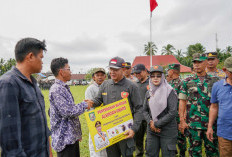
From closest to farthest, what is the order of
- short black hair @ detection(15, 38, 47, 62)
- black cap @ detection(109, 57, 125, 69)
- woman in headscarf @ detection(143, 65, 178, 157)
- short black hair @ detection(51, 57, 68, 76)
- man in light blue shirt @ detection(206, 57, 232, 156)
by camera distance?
short black hair @ detection(15, 38, 47, 62), man in light blue shirt @ detection(206, 57, 232, 156), short black hair @ detection(51, 57, 68, 76), black cap @ detection(109, 57, 125, 69), woman in headscarf @ detection(143, 65, 178, 157)

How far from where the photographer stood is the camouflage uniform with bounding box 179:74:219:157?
297cm

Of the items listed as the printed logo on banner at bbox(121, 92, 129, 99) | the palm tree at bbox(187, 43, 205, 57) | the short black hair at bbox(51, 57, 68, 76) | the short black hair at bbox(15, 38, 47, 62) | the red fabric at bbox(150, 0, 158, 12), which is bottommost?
the printed logo on banner at bbox(121, 92, 129, 99)

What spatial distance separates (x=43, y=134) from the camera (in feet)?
5.66

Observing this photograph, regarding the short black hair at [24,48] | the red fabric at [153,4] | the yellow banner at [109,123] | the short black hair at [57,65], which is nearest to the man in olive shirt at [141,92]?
the yellow banner at [109,123]

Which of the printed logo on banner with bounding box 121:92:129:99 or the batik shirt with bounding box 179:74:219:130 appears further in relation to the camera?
the batik shirt with bounding box 179:74:219:130

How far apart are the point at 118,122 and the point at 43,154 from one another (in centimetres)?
127

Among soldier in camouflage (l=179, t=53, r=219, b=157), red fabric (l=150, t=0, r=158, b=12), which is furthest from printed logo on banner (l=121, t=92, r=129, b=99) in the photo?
red fabric (l=150, t=0, r=158, b=12)

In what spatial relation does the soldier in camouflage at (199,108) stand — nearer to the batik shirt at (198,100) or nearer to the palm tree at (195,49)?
the batik shirt at (198,100)

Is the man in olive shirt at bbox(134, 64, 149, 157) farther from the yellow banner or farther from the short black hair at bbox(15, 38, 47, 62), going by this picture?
the short black hair at bbox(15, 38, 47, 62)

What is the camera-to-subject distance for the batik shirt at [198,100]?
9.86 ft

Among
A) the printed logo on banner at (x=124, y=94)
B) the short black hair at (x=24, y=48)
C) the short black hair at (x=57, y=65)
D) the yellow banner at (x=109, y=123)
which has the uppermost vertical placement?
the short black hair at (x=24, y=48)

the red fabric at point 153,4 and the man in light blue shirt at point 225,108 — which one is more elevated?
the red fabric at point 153,4

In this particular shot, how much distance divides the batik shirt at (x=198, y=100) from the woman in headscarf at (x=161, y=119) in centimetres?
45

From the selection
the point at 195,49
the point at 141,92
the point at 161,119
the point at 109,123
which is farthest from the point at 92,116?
the point at 195,49
